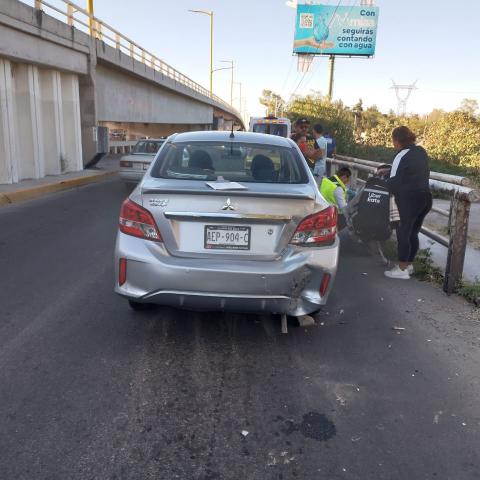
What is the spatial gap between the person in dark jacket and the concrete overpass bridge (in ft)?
36.0

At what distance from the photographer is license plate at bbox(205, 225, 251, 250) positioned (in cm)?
353

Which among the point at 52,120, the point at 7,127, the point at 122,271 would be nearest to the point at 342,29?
the point at 52,120

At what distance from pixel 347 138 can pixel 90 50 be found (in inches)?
450

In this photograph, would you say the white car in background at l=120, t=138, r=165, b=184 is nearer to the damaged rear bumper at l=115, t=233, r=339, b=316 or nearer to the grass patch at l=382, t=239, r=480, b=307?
the grass patch at l=382, t=239, r=480, b=307

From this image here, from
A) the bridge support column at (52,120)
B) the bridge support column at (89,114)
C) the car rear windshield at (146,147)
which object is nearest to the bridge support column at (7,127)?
the bridge support column at (52,120)

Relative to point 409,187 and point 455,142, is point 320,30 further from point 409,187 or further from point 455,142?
point 409,187

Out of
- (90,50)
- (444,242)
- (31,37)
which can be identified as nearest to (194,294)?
(444,242)

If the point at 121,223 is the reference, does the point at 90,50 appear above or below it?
above

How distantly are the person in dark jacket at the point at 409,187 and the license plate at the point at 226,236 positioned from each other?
2.79 metres

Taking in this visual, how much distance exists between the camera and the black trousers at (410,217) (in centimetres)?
561

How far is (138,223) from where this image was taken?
362 centimetres

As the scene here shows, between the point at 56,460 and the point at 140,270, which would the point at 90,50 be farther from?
the point at 56,460

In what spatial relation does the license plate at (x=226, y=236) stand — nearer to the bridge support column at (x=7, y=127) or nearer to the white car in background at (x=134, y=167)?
the white car in background at (x=134, y=167)

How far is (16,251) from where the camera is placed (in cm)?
669
